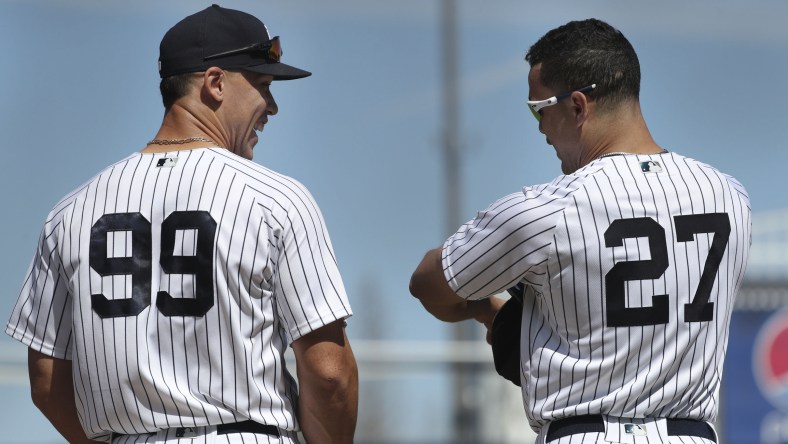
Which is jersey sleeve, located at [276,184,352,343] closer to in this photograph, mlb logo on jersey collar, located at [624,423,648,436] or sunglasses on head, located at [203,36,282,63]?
sunglasses on head, located at [203,36,282,63]

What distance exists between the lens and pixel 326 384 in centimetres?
287

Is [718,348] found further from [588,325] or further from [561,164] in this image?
[561,164]

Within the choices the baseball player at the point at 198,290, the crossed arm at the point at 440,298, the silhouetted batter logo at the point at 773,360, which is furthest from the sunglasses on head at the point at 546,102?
the silhouetted batter logo at the point at 773,360

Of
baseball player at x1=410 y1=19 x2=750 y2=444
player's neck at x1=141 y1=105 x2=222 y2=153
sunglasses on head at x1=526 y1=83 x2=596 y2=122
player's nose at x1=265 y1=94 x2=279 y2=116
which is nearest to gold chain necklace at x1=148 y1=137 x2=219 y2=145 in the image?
player's neck at x1=141 y1=105 x2=222 y2=153

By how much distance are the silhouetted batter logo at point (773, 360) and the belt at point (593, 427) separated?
1001 cm

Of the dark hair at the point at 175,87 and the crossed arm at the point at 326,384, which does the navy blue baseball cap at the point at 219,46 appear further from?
the crossed arm at the point at 326,384

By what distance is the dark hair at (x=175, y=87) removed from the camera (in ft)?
9.93

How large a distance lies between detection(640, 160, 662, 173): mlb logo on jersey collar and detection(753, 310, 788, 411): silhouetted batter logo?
33.2ft

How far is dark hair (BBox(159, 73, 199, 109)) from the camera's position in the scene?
3.03 m

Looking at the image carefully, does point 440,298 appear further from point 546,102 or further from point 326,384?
point 546,102

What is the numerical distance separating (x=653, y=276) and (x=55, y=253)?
156cm

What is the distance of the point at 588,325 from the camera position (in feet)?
9.39

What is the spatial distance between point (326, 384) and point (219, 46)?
95 centimetres

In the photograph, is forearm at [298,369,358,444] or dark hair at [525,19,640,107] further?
dark hair at [525,19,640,107]
